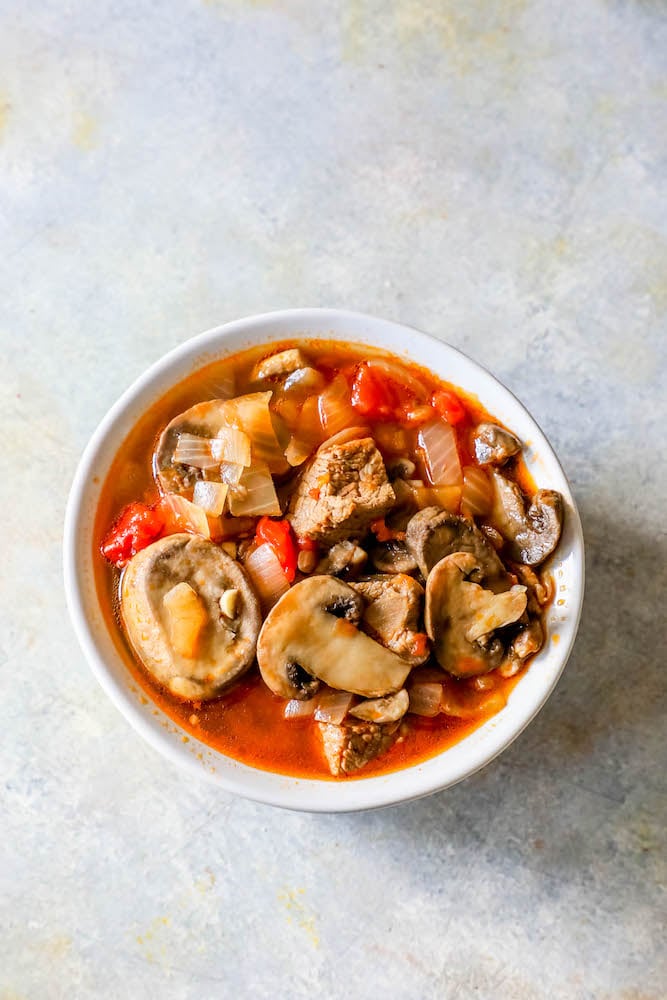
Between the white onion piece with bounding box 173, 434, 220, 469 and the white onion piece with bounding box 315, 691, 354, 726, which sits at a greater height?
the white onion piece with bounding box 173, 434, 220, 469

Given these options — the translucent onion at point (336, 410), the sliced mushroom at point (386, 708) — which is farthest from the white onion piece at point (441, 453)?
the sliced mushroom at point (386, 708)

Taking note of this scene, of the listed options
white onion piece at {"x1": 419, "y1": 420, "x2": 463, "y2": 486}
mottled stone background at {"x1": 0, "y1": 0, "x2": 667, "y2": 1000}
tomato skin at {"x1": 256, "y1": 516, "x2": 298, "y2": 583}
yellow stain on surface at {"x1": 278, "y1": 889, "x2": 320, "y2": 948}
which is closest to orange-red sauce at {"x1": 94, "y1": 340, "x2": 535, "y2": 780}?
white onion piece at {"x1": 419, "y1": 420, "x2": 463, "y2": 486}

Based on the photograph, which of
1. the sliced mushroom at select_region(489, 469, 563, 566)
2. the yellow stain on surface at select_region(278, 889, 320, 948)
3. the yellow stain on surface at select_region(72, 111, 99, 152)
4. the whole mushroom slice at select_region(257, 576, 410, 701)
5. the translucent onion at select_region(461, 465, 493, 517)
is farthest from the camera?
the yellow stain on surface at select_region(72, 111, 99, 152)

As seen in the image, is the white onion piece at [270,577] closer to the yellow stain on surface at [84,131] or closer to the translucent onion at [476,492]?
the translucent onion at [476,492]

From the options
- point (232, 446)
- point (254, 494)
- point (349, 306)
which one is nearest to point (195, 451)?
point (232, 446)

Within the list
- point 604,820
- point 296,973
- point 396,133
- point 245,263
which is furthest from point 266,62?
point 296,973

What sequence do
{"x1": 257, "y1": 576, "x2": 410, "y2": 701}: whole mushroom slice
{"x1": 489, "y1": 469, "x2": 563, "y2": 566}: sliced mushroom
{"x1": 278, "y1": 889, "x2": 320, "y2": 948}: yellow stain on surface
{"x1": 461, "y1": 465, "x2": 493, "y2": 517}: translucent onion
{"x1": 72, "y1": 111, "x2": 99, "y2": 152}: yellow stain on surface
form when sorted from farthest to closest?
{"x1": 72, "y1": 111, "x2": 99, "y2": 152}: yellow stain on surface → {"x1": 278, "y1": 889, "x2": 320, "y2": 948}: yellow stain on surface → {"x1": 461, "y1": 465, "x2": 493, "y2": 517}: translucent onion → {"x1": 489, "y1": 469, "x2": 563, "y2": 566}: sliced mushroom → {"x1": 257, "y1": 576, "x2": 410, "y2": 701}: whole mushroom slice

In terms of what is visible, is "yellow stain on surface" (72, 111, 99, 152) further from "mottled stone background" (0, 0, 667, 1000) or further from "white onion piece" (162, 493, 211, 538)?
"white onion piece" (162, 493, 211, 538)
